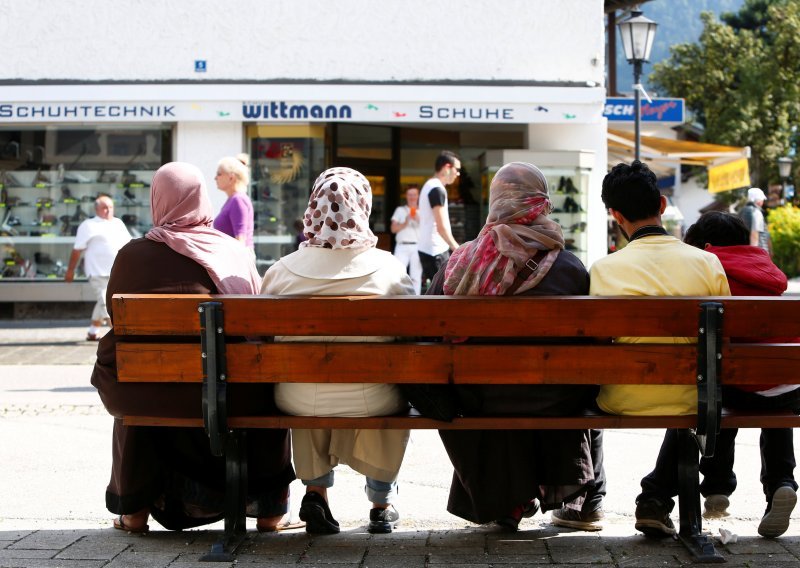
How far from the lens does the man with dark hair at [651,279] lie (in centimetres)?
452

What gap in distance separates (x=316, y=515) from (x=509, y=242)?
1.39 m

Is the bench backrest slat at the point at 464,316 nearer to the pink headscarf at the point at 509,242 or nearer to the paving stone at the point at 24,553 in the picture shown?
the pink headscarf at the point at 509,242

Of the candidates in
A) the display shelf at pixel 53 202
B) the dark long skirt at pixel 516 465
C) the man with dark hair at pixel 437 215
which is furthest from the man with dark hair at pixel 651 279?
the display shelf at pixel 53 202

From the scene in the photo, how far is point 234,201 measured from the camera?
385 inches

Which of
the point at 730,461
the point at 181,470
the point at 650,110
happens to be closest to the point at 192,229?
the point at 181,470

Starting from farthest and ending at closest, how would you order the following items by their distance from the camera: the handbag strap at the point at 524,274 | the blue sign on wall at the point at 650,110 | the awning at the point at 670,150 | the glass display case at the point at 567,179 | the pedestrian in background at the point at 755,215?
the awning at the point at 670,150 < the blue sign on wall at the point at 650,110 < the glass display case at the point at 567,179 < the pedestrian in background at the point at 755,215 < the handbag strap at the point at 524,274

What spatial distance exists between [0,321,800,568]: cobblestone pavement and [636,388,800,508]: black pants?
0.19 meters

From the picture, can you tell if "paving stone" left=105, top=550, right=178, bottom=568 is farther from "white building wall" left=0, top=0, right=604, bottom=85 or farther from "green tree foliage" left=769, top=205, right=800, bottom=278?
"green tree foliage" left=769, top=205, right=800, bottom=278

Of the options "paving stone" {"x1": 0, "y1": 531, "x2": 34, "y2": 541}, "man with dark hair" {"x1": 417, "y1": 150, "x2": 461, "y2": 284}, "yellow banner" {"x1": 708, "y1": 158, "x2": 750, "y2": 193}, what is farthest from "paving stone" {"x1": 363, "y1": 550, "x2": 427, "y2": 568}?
"yellow banner" {"x1": 708, "y1": 158, "x2": 750, "y2": 193}

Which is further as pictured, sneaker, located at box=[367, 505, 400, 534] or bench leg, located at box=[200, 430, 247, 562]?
sneaker, located at box=[367, 505, 400, 534]

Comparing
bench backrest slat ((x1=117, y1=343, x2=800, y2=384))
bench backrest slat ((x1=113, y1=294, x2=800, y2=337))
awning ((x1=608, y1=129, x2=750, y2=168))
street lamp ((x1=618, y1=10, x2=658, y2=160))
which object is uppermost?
street lamp ((x1=618, y1=10, x2=658, y2=160))

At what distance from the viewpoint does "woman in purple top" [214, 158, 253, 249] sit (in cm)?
967

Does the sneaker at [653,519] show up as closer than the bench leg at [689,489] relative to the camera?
No

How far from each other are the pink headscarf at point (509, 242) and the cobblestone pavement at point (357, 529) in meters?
1.03
